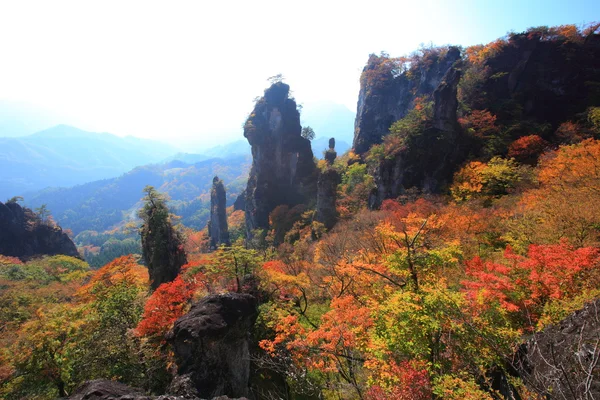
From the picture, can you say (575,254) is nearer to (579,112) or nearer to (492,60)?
(579,112)

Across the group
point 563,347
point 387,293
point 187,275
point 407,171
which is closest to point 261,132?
point 407,171

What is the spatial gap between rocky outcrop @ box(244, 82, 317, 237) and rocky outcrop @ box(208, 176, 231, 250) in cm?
1583

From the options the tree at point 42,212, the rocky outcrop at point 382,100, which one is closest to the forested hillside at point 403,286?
the rocky outcrop at point 382,100

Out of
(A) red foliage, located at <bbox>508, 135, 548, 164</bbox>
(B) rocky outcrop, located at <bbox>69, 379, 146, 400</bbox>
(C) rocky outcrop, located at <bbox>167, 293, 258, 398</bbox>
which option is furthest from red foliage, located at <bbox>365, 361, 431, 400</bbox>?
(A) red foliage, located at <bbox>508, 135, 548, 164</bbox>

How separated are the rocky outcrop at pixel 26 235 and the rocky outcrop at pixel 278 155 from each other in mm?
48957

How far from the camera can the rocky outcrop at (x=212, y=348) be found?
11.0 meters

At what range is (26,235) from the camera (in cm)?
6031

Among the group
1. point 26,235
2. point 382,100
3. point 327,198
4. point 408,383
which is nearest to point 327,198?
point 327,198

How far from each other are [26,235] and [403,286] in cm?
8182

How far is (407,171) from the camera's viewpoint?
40.0 metres

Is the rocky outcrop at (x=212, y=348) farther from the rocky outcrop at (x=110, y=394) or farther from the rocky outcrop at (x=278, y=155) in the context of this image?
the rocky outcrop at (x=278, y=155)

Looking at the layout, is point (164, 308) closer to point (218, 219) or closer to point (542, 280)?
point (542, 280)

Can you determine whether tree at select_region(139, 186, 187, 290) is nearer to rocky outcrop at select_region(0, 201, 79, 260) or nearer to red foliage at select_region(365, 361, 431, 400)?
red foliage at select_region(365, 361, 431, 400)

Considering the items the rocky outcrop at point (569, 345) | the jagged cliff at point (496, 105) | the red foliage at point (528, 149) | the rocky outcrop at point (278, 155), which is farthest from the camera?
the rocky outcrop at point (278, 155)
